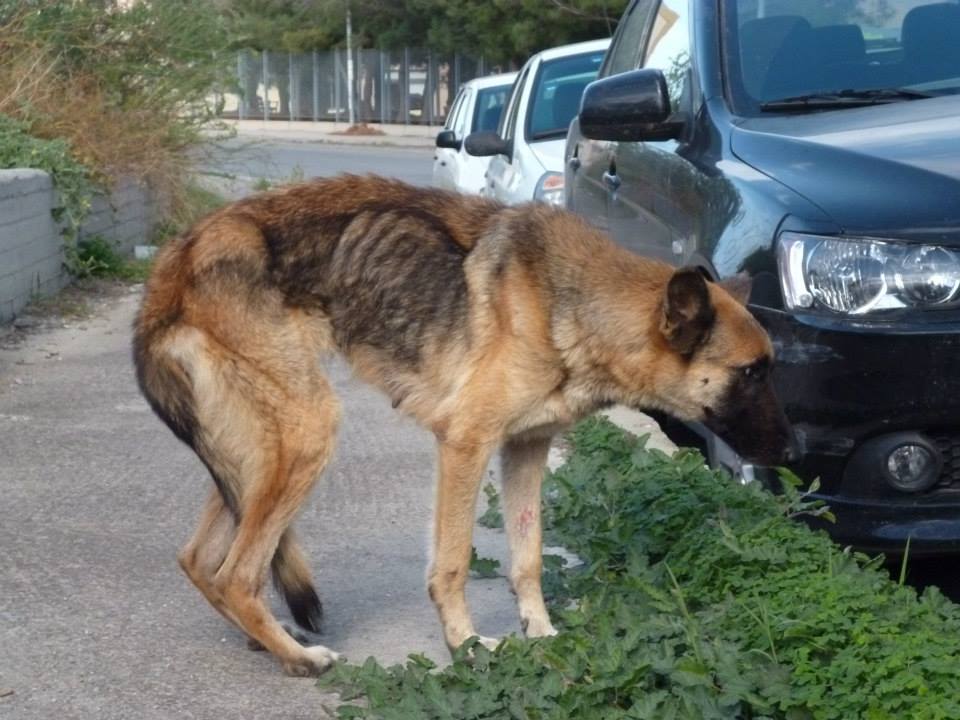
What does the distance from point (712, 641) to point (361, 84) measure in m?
47.9

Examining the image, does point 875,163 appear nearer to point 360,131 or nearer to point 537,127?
point 537,127

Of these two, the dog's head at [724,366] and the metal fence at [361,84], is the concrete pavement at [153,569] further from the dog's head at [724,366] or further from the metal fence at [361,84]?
the metal fence at [361,84]

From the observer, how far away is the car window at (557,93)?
490 inches

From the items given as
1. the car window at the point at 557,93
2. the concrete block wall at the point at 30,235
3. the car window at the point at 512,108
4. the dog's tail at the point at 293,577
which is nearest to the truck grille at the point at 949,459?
the dog's tail at the point at 293,577

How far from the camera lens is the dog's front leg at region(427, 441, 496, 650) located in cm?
451

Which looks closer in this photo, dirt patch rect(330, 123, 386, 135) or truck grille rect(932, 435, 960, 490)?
truck grille rect(932, 435, 960, 490)

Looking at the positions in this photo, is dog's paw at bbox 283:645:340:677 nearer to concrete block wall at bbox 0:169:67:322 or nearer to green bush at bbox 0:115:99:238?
concrete block wall at bbox 0:169:67:322

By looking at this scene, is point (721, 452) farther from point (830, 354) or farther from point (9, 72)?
point (9, 72)

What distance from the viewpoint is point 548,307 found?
4.61 meters

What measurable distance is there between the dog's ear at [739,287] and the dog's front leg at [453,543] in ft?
2.74

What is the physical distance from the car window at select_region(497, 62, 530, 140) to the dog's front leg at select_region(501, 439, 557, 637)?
804 cm

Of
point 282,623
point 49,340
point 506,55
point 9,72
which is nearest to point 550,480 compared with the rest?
point 282,623

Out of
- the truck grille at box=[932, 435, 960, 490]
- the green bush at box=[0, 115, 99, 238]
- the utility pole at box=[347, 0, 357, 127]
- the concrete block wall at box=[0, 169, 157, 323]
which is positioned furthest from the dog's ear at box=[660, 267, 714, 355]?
the utility pole at box=[347, 0, 357, 127]

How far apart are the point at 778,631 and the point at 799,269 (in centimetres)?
117
